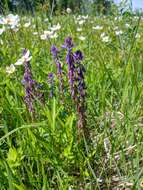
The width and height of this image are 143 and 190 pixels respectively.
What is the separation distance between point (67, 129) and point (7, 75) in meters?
0.97

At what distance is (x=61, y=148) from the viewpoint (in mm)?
1704

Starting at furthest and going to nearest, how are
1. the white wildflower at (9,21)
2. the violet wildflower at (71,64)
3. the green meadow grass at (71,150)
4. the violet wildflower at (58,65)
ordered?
the white wildflower at (9,21), the violet wildflower at (58,65), the violet wildflower at (71,64), the green meadow grass at (71,150)

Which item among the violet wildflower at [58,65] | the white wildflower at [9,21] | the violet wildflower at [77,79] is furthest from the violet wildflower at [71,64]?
the white wildflower at [9,21]

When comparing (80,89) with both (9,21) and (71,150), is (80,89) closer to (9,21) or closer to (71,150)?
(71,150)

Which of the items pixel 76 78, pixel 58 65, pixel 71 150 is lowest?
pixel 71 150

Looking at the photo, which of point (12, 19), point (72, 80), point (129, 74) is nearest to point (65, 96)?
point (129, 74)

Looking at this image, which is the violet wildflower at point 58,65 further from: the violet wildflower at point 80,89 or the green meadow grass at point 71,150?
the violet wildflower at point 80,89

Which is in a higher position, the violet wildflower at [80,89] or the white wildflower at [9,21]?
the violet wildflower at [80,89]

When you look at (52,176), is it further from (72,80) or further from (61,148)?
(72,80)

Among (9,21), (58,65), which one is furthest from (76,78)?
(9,21)

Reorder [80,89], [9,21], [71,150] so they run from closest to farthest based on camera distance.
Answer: [71,150]
[80,89]
[9,21]

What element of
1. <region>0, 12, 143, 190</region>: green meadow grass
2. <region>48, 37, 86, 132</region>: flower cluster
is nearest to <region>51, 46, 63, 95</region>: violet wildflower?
<region>0, 12, 143, 190</region>: green meadow grass

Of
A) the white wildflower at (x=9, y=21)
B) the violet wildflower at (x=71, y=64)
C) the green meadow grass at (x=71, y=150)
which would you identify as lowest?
the green meadow grass at (x=71, y=150)

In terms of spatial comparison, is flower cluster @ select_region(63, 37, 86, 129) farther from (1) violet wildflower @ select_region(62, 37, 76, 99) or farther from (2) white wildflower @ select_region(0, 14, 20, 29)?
(2) white wildflower @ select_region(0, 14, 20, 29)
